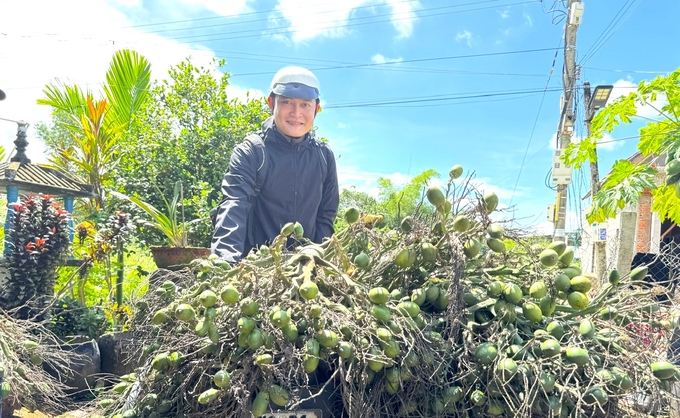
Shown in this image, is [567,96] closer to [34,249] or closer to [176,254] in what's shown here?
[176,254]

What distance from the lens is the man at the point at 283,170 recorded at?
234cm

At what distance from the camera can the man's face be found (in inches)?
95.0

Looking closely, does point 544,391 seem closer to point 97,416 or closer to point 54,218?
point 97,416

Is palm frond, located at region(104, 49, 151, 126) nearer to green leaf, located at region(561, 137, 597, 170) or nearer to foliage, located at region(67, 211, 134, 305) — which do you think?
foliage, located at region(67, 211, 134, 305)

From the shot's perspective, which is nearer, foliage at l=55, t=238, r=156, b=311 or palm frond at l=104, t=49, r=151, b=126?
foliage at l=55, t=238, r=156, b=311

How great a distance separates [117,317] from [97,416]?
413 centimetres

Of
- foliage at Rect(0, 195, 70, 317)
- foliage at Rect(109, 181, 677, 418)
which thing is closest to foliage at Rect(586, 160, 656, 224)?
foliage at Rect(109, 181, 677, 418)

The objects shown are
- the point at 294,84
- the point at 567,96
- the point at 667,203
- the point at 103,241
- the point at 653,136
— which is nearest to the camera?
the point at 294,84

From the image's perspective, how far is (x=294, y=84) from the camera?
2344 mm

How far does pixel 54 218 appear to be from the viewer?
16.0 ft

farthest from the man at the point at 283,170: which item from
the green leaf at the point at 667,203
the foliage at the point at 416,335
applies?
the green leaf at the point at 667,203

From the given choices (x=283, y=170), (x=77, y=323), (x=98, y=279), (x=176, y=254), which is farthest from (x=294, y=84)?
(x=98, y=279)

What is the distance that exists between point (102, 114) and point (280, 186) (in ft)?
17.7

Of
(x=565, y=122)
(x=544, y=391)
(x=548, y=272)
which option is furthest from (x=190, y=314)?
(x=565, y=122)
